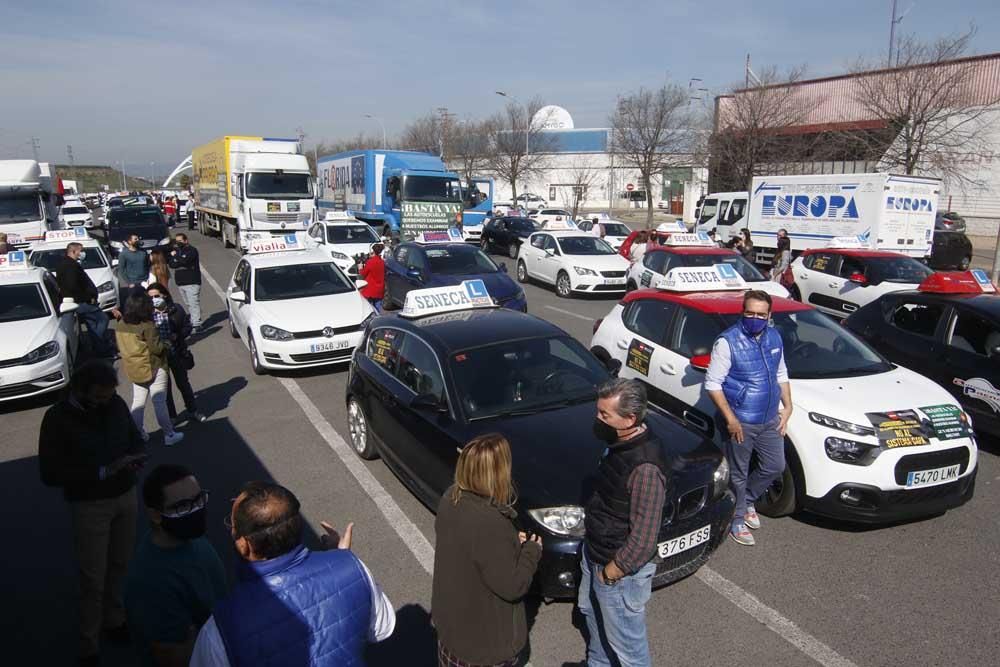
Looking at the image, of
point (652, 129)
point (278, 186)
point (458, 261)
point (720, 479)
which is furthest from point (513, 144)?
point (720, 479)

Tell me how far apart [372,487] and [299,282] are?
17.8 feet

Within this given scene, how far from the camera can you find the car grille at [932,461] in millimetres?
4570

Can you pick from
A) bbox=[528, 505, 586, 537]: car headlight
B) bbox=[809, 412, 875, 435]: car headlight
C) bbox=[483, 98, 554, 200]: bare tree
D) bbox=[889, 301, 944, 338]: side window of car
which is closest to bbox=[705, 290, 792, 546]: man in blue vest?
bbox=[809, 412, 875, 435]: car headlight

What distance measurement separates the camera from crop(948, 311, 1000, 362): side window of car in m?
6.32

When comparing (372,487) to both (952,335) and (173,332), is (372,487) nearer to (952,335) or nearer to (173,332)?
(173,332)

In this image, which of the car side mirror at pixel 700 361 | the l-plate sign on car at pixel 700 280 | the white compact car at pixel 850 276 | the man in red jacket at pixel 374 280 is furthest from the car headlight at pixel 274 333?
the white compact car at pixel 850 276

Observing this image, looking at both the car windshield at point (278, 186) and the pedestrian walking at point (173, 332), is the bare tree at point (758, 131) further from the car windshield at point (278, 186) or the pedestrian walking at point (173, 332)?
the pedestrian walking at point (173, 332)

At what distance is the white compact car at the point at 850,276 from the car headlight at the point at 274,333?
9.81 meters

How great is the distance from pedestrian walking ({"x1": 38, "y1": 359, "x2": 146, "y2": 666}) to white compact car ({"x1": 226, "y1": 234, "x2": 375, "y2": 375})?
15.7ft

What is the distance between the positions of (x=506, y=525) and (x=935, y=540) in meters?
3.97

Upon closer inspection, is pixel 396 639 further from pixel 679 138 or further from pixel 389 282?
pixel 679 138

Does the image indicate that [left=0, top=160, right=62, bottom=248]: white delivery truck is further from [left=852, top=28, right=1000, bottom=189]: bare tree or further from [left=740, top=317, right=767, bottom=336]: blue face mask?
[left=852, top=28, right=1000, bottom=189]: bare tree

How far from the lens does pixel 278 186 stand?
2297cm

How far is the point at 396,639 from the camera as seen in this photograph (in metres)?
3.72
